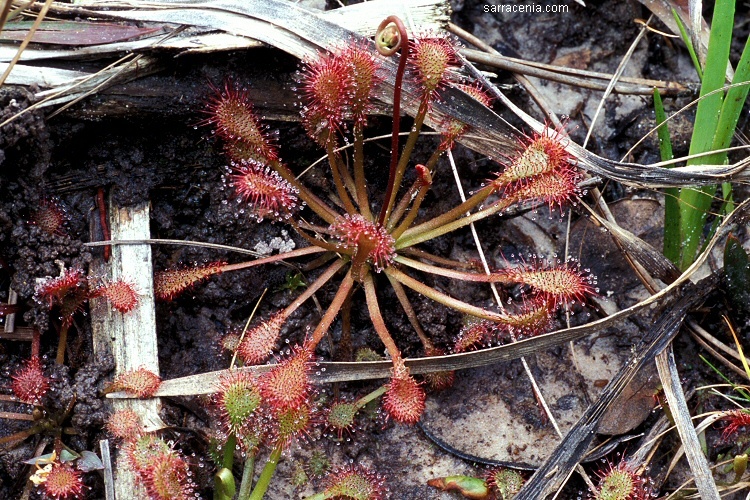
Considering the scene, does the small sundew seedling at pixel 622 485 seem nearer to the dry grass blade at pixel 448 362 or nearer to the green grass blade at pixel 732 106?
the dry grass blade at pixel 448 362

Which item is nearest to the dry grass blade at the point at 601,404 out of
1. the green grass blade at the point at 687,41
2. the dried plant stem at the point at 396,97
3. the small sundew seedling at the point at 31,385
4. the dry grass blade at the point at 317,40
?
the dry grass blade at the point at 317,40

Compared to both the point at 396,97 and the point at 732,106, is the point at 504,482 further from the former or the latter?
the point at 732,106

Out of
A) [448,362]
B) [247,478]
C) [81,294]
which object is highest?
[81,294]

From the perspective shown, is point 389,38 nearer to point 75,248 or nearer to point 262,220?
point 262,220

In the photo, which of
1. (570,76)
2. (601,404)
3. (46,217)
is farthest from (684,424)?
(46,217)

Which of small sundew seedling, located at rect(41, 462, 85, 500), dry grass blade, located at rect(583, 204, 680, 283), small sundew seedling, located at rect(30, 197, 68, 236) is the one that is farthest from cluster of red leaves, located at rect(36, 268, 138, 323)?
dry grass blade, located at rect(583, 204, 680, 283)

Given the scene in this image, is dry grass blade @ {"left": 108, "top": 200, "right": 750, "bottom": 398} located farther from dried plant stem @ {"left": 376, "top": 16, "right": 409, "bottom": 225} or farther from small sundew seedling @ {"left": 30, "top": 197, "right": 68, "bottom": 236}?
small sundew seedling @ {"left": 30, "top": 197, "right": 68, "bottom": 236}
